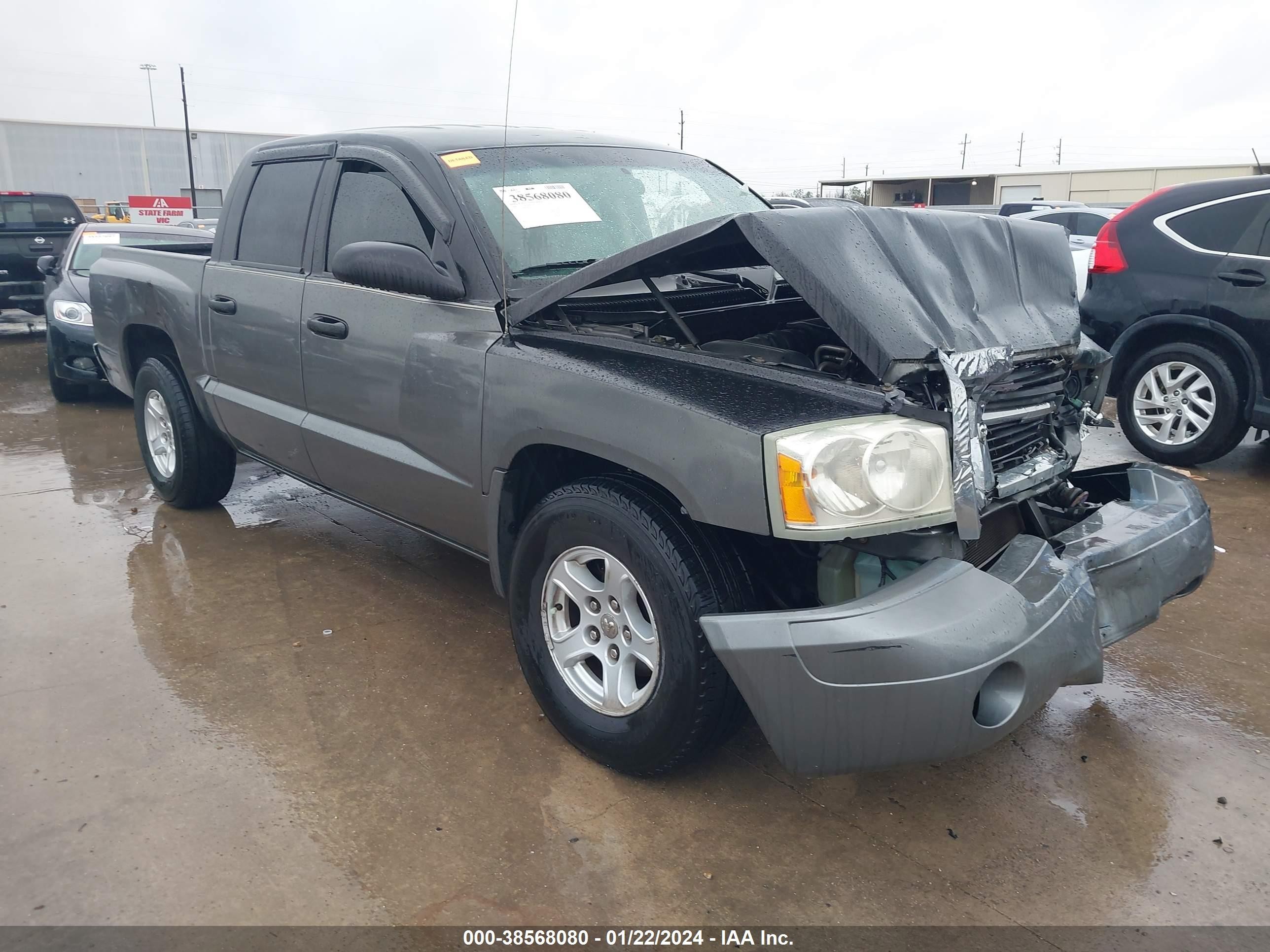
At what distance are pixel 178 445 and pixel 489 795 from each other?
315cm

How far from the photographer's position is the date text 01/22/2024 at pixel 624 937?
2.15 metres

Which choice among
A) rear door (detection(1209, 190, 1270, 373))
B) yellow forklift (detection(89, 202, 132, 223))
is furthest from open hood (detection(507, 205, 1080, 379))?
yellow forklift (detection(89, 202, 132, 223))

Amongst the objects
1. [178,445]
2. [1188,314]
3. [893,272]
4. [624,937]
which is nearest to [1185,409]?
[1188,314]

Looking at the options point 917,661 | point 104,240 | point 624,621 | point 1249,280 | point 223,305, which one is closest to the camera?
point 917,661

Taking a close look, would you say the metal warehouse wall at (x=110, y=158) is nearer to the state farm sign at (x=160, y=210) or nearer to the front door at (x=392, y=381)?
the state farm sign at (x=160, y=210)

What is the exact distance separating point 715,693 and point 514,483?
0.96 metres

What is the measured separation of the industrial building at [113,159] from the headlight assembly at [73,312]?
45830mm

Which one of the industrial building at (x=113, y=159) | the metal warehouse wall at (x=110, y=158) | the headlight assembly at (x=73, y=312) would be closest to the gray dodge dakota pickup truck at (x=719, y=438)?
the headlight assembly at (x=73, y=312)

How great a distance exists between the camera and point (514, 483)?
9.71 ft

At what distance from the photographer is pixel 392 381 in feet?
10.9

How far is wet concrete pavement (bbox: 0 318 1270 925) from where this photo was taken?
228cm

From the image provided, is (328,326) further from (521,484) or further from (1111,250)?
(1111,250)

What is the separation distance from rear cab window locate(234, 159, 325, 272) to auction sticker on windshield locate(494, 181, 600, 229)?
104 cm

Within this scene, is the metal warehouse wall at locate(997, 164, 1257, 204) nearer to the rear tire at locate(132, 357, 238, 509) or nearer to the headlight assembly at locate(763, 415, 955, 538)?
the rear tire at locate(132, 357, 238, 509)
